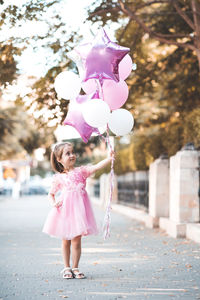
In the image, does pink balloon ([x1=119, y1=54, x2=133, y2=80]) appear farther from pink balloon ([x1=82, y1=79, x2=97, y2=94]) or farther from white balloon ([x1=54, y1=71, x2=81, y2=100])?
white balloon ([x1=54, y1=71, x2=81, y2=100])

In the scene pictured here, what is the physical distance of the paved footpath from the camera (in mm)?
5555

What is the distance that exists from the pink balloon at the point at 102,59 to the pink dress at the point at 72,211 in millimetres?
1191

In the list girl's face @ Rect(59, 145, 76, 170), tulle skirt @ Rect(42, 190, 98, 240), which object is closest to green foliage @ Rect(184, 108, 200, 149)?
girl's face @ Rect(59, 145, 76, 170)

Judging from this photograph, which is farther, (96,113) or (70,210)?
(70,210)

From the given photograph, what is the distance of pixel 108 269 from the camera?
7129 mm

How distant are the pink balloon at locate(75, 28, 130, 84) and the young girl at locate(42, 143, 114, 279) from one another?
93 centimetres

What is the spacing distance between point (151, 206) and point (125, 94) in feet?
24.9

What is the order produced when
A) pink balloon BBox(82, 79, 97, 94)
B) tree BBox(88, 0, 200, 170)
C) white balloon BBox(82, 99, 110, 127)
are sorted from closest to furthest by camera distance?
white balloon BBox(82, 99, 110, 127)
pink balloon BBox(82, 79, 97, 94)
tree BBox(88, 0, 200, 170)

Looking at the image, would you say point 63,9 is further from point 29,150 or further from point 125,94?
point 29,150

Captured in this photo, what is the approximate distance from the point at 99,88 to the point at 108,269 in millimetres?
2398

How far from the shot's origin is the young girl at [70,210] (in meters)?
6.39

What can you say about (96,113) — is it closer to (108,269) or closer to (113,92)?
(113,92)

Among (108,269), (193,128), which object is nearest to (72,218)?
(108,269)

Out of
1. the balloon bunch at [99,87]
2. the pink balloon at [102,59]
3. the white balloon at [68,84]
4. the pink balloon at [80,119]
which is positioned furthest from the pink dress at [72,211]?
the pink balloon at [102,59]
